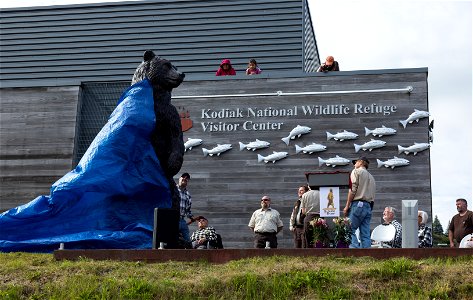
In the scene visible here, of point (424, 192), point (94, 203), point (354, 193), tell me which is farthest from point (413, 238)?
point (424, 192)

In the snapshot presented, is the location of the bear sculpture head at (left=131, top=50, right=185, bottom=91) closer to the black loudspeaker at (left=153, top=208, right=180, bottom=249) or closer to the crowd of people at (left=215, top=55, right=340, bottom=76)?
the black loudspeaker at (left=153, top=208, right=180, bottom=249)

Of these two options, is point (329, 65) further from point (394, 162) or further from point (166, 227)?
point (166, 227)

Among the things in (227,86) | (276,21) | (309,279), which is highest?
(276,21)

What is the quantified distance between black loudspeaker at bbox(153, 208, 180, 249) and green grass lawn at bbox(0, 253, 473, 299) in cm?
136

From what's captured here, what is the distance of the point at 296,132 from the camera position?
1736 cm

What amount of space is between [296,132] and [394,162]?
7.59 feet

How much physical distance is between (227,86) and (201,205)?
2918 mm

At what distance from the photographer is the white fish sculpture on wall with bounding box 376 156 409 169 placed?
54.9ft

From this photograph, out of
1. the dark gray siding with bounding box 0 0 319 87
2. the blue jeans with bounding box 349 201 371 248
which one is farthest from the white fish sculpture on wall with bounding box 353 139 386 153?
the dark gray siding with bounding box 0 0 319 87

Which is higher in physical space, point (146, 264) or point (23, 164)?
point (23, 164)

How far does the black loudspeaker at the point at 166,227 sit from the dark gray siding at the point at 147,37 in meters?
12.9

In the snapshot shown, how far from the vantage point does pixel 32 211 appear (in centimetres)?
1131

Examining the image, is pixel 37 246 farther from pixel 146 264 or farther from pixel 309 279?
pixel 309 279

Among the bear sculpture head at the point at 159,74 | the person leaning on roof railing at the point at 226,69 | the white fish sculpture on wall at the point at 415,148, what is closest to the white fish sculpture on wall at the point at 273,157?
the person leaning on roof railing at the point at 226,69
